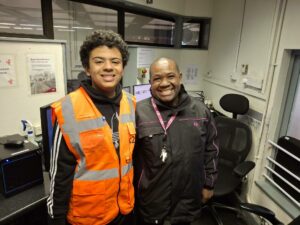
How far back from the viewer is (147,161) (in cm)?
127

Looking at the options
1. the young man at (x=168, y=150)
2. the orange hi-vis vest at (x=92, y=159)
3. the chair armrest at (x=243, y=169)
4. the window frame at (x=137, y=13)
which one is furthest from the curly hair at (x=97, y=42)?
the chair armrest at (x=243, y=169)

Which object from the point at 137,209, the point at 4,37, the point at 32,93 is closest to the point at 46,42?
the point at 4,37

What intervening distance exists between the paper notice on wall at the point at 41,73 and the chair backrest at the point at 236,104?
5.63 ft

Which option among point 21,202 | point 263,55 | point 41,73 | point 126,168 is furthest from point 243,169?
point 41,73

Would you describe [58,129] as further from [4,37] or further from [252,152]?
[252,152]

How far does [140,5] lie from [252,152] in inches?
83.0

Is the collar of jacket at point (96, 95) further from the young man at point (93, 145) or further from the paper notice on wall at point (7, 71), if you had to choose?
the paper notice on wall at point (7, 71)

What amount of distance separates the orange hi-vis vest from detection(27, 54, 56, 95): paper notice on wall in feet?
3.45

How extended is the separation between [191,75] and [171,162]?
8.20 feet

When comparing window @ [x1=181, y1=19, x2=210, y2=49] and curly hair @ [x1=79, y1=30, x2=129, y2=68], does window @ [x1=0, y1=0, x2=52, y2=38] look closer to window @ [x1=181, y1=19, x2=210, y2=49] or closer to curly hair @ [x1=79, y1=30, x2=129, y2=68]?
curly hair @ [x1=79, y1=30, x2=129, y2=68]

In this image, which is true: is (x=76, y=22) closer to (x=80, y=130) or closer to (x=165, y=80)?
(x=165, y=80)

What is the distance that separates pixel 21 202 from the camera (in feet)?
3.82

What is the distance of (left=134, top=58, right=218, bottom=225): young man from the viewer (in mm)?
1243

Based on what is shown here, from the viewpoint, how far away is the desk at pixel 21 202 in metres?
1.08
